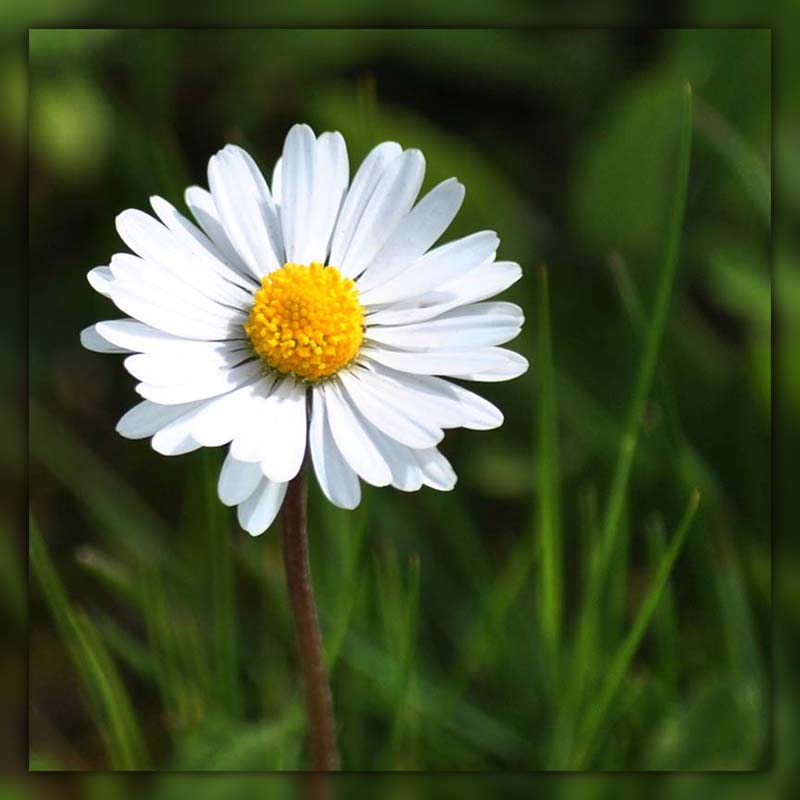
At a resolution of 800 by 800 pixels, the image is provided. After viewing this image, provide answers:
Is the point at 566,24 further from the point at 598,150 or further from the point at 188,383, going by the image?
the point at 188,383

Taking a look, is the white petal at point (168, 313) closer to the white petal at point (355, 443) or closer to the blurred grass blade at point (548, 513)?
the white petal at point (355, 443)

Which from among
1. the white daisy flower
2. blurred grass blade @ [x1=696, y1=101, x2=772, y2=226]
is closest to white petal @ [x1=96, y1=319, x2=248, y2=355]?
the white daisy flower

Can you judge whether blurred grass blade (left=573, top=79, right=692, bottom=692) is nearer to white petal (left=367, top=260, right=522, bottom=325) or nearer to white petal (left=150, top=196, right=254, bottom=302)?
white petal (left=367, top=260, right=522, bottom=325)

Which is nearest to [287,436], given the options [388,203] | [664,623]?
[388,203]

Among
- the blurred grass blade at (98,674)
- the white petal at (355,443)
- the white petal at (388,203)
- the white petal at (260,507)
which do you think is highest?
the white petal at (388,203)

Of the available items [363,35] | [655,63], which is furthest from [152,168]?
[655,63]

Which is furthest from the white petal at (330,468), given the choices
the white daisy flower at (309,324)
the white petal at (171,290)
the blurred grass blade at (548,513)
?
the blurred grass blade at (548,513)

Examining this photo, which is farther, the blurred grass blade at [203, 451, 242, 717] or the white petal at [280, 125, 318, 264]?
the blurred grass blade at [203, 451, 242, 717]
